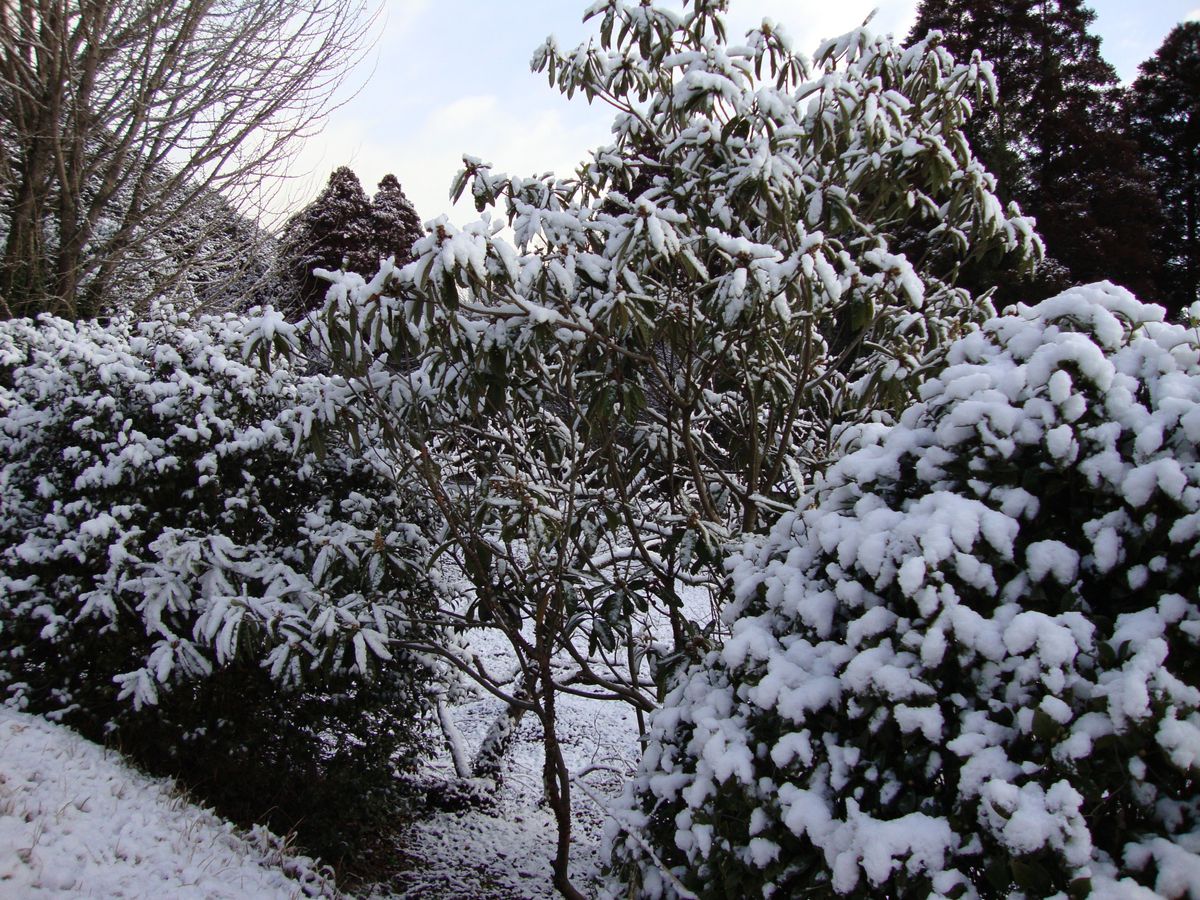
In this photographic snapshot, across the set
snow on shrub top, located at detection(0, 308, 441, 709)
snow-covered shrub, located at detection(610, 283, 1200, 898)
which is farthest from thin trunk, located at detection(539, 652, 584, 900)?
snow-covered shrub, located at detection(610, 283, 1200, 898)

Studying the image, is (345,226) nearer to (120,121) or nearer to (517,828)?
(120,121)

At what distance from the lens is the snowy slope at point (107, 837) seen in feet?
8.10

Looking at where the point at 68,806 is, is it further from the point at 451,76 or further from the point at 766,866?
the point at 451,76

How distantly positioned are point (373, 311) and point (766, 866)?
1929 millimetres

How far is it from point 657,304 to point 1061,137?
46.3ft

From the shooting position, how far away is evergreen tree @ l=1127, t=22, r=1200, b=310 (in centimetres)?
1586

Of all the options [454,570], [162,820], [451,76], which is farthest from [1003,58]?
[162,820]

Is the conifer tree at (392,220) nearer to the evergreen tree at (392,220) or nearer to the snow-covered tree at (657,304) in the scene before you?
the evergreen tree at (392,220)

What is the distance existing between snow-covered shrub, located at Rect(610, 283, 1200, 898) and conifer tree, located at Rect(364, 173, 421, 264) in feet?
44.6

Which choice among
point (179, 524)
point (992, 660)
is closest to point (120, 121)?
point (179, 524)

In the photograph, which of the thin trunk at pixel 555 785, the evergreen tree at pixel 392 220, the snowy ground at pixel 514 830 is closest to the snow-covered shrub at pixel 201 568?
the snowy ground at pixel 514 830

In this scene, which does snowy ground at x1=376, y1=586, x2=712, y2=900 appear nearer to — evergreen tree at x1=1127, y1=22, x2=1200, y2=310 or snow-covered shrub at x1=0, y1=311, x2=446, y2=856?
snow-covered shrub at x1=0, y1=311, x2=446, y2=856

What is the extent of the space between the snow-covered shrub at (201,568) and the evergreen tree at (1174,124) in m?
17.9

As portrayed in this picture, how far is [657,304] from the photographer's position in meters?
2.79
